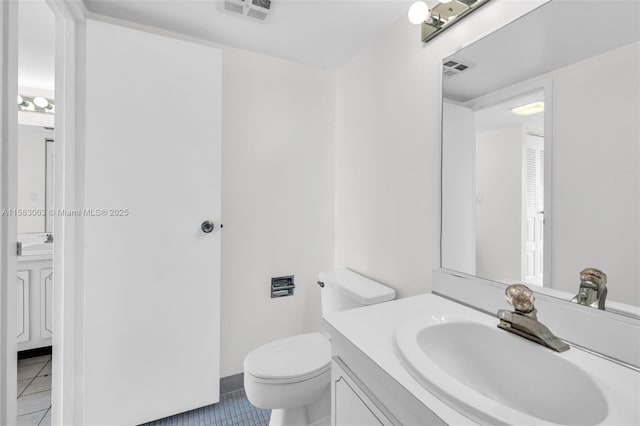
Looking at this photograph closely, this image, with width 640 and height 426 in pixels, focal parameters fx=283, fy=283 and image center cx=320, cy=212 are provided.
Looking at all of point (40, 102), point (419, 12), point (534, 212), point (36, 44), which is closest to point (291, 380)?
point (534, 212)

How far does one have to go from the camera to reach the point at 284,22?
1.52 m

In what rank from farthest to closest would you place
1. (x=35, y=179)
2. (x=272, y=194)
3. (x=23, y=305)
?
(x=23, y=305) → (x=272, y=194) → (x=35, y=179)

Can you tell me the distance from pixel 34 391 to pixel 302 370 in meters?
1.83

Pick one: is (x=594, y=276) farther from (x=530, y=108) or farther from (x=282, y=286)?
(x=282, y=286)

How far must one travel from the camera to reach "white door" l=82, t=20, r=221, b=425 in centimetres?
139

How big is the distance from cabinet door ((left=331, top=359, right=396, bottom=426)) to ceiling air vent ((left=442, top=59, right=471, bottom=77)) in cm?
119

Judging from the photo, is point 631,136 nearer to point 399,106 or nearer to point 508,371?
point 508,371

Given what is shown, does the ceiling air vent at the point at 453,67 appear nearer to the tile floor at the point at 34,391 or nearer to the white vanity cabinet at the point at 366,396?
the white vanity cabinet at the point at 366,396

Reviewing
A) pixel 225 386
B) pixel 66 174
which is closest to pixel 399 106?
pixel 66 174

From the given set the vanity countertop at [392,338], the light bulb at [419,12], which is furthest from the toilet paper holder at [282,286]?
the light bulb at [419,12]

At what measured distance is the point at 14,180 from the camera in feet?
2.81

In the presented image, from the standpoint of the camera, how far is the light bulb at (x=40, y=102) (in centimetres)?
196

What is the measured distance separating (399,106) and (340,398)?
1.31 meters

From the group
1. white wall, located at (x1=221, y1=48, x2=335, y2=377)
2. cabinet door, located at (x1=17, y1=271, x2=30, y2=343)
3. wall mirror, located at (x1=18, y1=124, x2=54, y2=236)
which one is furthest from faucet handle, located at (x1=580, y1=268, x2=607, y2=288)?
cabinet door, located at (x1=17, y1=271, x2=30, y2=343)
